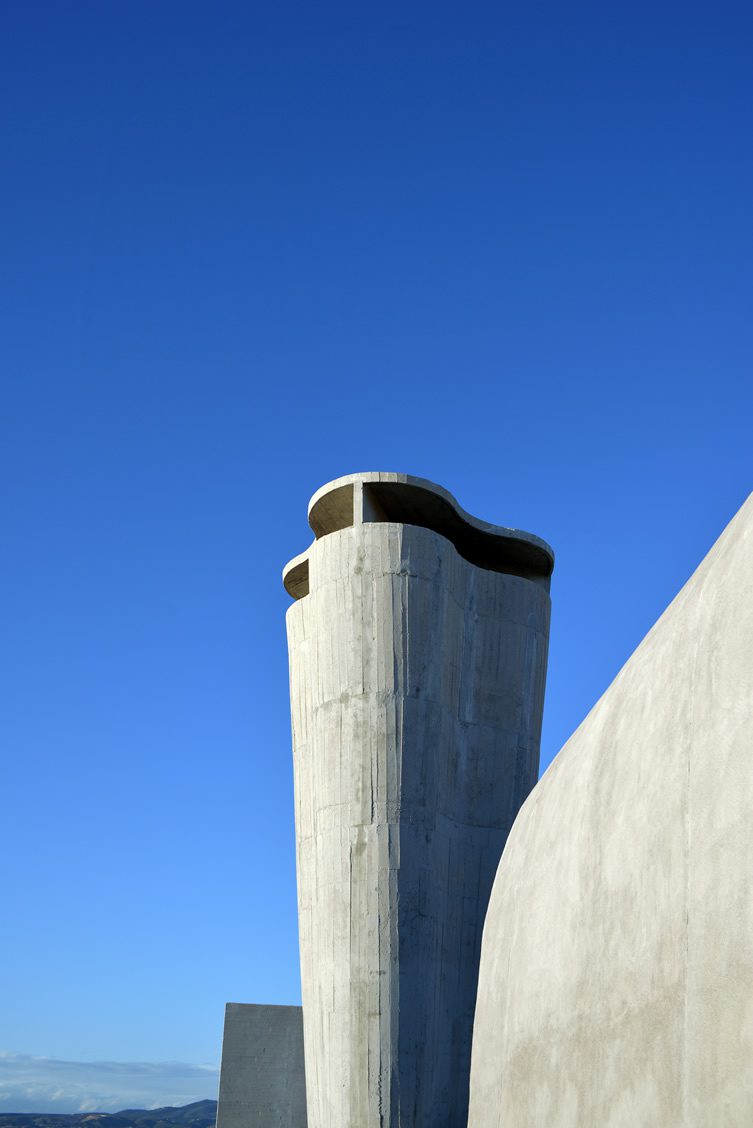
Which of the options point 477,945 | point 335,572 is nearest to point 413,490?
point 335,572

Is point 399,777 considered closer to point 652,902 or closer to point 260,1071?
point 260,1071

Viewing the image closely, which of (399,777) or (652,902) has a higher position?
(399,777)

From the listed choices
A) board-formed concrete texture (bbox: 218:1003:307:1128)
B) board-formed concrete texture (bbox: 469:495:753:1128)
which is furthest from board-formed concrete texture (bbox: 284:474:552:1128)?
board-formed concrete texture (bbox: 469:495:753:1128)

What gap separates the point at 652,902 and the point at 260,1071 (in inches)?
544

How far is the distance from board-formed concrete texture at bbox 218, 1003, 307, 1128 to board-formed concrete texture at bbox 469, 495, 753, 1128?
10873 mm

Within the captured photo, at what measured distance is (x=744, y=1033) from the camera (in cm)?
403

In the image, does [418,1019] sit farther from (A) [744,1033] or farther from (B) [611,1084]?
(A) [744,1033]

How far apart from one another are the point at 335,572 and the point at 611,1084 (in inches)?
377

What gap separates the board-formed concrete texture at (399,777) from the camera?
41.6ft

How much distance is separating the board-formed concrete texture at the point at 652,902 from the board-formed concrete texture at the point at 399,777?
18.8 ft

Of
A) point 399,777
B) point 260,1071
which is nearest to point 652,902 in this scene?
point 399,777

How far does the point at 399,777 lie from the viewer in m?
13.4

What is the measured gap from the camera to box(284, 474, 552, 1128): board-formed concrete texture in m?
12.7

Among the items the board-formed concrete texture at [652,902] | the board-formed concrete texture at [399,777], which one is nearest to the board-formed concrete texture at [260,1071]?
the board-formed concrete texture at [399,777]
